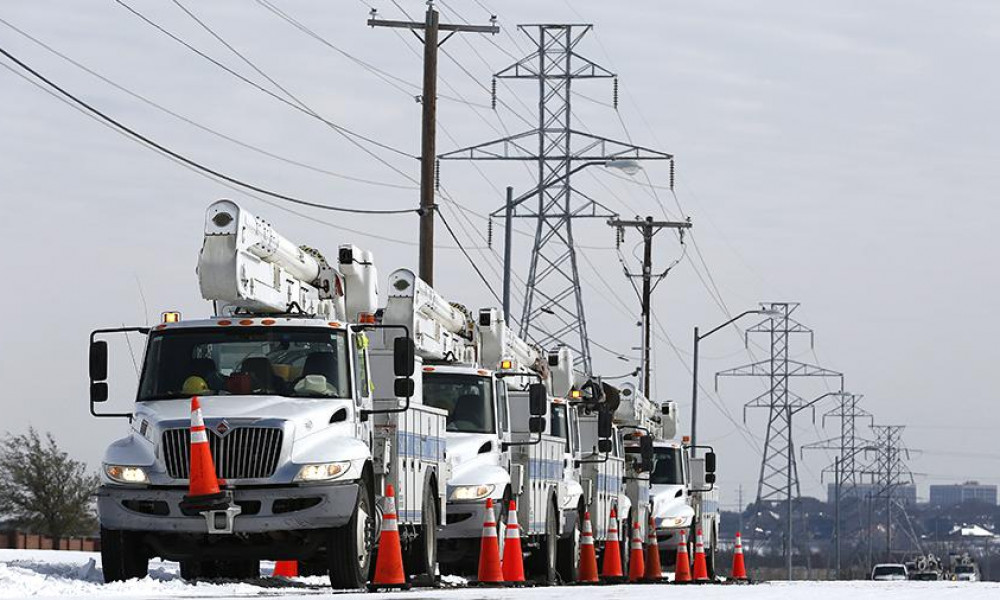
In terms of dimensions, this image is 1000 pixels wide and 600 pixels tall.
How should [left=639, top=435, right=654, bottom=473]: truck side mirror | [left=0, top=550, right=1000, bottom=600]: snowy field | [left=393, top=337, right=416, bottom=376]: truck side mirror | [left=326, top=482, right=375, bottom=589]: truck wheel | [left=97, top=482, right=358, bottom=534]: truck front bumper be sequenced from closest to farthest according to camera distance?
[left=0, top=550, right=1000, bottom=600]: snowy field, [left=97, top=482, right=358, bottom=534]: truck front bumper, [left=326, top=482, right=375, bottom=589]: truck wheel, [left=393, top=337, right=416, bottom=376]: truck side mirror, [left=639, top=435, right=654, bottom=473]: truck side mirror

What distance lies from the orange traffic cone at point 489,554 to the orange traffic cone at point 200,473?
5907 mm

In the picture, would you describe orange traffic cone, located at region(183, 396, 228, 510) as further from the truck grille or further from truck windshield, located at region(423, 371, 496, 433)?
truck windshield, located at region(423, 371, 496, 433)

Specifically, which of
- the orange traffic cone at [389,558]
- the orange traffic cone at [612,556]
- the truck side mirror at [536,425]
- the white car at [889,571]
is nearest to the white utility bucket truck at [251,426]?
the orange traffic cone at [389,558]

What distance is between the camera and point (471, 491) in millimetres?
25031

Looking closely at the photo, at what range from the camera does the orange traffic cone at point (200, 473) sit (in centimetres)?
1802

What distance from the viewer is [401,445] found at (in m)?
21.8

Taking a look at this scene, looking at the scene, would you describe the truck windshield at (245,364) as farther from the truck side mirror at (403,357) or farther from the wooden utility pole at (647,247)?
the wooden utility pole at (647,247)

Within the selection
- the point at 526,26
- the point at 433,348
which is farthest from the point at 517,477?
the point at 526,26

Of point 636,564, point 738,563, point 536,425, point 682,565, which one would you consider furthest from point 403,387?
point 738,563

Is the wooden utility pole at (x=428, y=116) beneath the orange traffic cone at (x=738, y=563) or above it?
above

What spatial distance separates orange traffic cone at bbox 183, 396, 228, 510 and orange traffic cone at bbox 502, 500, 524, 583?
6.94 metres

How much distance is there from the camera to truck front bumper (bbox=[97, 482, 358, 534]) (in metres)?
18.5

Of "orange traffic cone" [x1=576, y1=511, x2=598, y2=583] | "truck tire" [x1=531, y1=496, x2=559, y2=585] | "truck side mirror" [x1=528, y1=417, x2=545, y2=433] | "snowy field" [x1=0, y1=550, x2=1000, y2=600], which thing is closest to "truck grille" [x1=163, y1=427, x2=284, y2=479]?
"snowy field" [x1=0, y1=550, x2=1000, y2=600]

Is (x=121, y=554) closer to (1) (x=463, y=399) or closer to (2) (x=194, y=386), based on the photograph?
(2) (x=194, y=386)
